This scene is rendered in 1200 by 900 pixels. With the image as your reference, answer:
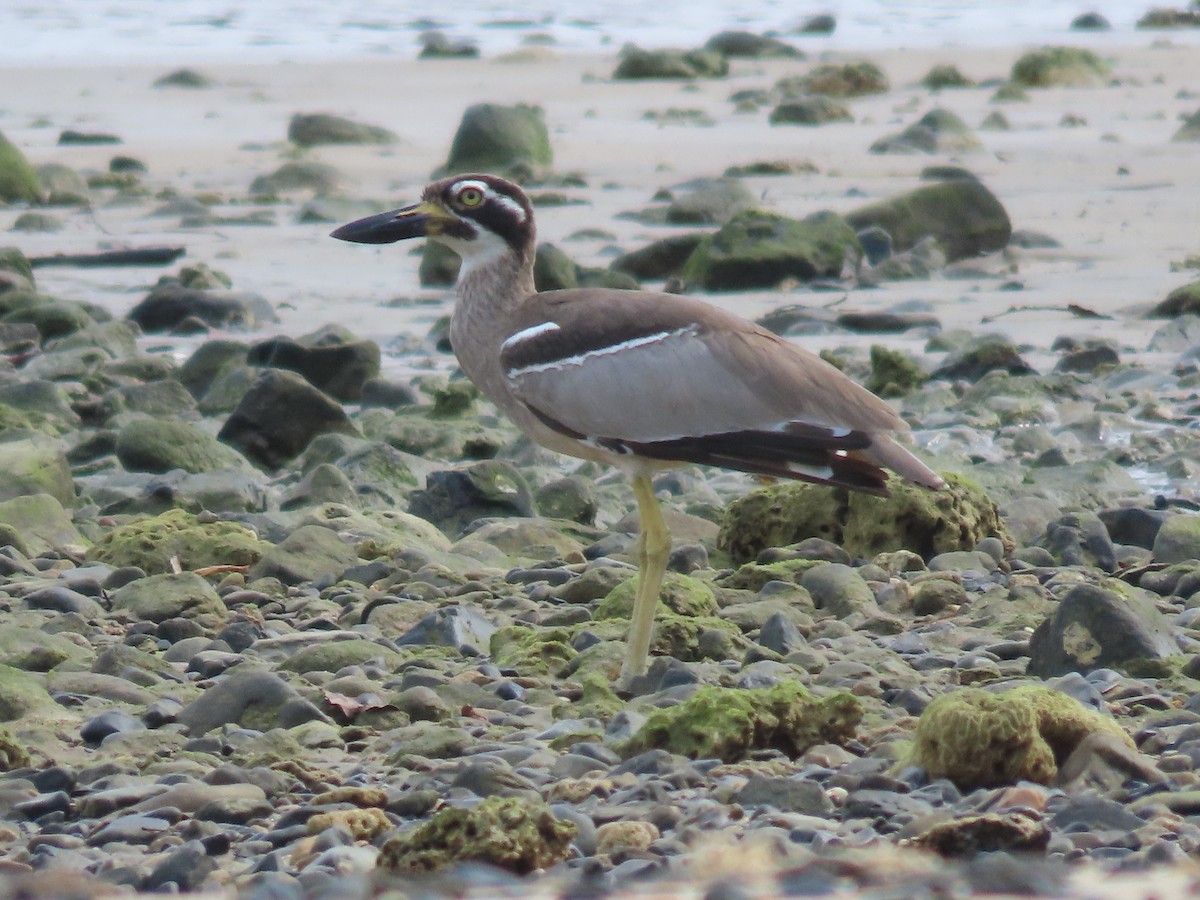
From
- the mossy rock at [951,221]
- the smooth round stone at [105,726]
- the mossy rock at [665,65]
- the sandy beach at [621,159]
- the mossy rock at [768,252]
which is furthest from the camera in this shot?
the mossy rock at [665,65]

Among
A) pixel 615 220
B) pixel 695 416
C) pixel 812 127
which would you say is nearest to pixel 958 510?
pixel 695 416

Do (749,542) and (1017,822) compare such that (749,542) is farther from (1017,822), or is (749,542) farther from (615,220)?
(615,220)

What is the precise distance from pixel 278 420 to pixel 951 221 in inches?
205

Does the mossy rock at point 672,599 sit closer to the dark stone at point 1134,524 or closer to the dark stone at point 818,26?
the dark stone at point 1134,524

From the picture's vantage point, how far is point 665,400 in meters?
5.46

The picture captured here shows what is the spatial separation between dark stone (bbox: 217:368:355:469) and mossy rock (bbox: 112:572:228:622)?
8.69 feet

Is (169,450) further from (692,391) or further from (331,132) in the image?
(331,132)

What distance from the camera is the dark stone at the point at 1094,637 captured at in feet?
16.4

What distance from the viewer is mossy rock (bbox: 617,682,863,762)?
4.32 meters

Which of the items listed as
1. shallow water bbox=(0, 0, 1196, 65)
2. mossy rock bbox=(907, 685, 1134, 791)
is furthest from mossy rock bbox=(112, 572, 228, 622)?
shallow water bbox=(0, 0, 1196, 65)

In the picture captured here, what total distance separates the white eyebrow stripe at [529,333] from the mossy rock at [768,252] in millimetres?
5384

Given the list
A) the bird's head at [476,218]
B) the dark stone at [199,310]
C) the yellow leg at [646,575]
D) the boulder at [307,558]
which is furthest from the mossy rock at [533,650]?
the dark stone at [199,310]

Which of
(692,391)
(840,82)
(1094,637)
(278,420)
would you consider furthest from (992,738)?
(840,82)

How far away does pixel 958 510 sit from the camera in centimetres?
643
